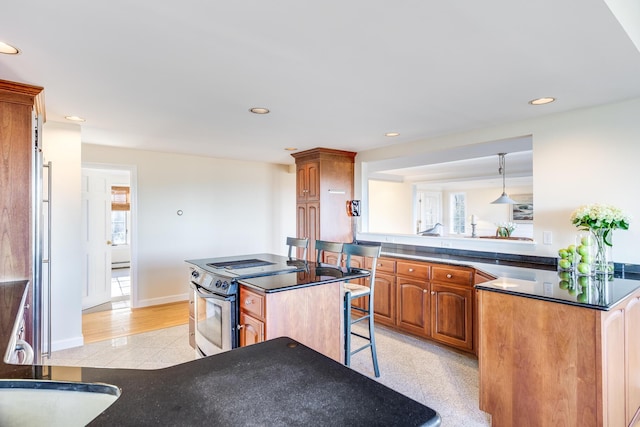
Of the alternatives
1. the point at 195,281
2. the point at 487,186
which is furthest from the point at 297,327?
the point at 487,186

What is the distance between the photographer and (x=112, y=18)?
59.4 inches

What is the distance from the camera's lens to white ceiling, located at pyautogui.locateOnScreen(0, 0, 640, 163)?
4.81ft

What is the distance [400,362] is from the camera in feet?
10.1

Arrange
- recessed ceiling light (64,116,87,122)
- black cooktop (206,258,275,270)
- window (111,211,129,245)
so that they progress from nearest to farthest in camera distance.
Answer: black cooktop (206,258,275,270) < recessed ceiling light (64,116,87,122) < window (111,211,129,245)

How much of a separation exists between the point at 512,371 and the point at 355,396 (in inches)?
63.9

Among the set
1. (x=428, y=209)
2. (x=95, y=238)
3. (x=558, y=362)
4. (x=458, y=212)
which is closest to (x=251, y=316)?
(x=558, y=362)

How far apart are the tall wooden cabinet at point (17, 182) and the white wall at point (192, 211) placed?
224 cm

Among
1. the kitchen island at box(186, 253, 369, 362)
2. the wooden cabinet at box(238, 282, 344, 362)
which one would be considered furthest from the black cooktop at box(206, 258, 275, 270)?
the wooden cabinet at box(238, 282, 344, 362)

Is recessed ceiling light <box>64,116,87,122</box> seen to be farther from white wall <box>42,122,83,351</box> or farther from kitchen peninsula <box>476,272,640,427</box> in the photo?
kitchen peninsula <box>476,272,640,427</box>

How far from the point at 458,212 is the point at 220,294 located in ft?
29.7

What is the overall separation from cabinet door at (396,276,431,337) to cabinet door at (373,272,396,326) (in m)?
0.07

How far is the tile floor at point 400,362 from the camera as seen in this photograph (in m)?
2.44

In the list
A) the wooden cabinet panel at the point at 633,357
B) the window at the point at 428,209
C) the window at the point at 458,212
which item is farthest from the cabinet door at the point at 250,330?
the window at the point at 458,212

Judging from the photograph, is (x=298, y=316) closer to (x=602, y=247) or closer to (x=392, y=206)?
(x=602, y=247)
